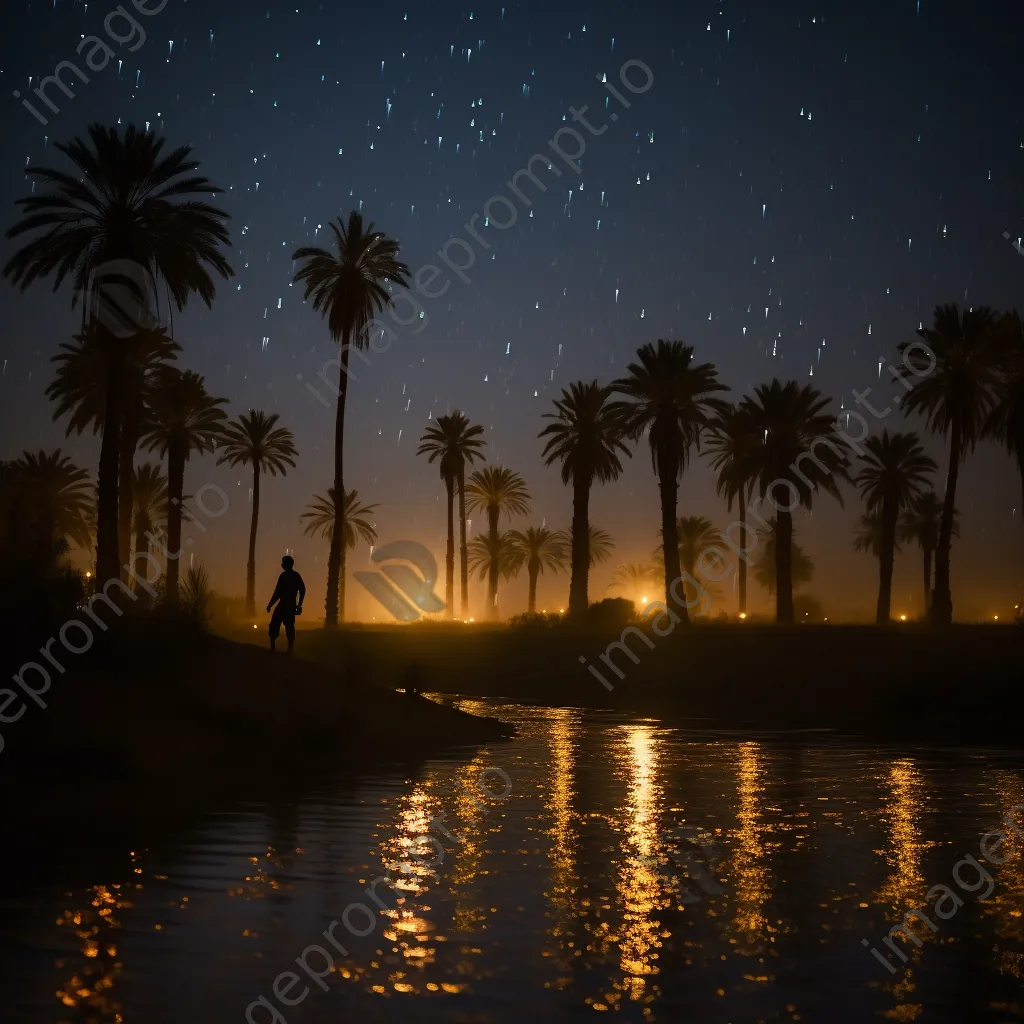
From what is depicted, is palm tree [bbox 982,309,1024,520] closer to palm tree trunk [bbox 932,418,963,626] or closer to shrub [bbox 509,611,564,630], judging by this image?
palm tree trunk [bbox 932,418,963,626]

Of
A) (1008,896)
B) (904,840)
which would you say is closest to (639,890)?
(1008,896)

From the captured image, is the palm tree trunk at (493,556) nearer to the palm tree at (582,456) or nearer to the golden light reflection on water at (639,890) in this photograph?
the palm tree at (582,456)

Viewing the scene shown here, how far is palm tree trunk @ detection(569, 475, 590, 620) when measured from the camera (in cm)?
6369

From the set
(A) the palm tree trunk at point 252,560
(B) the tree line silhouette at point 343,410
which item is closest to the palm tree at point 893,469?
(B) the tree line silhouette at point 343,410

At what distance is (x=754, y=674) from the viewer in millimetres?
35156

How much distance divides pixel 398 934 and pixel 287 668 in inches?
576

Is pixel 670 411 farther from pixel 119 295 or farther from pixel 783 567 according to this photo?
pixel 119 295

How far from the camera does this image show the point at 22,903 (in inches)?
352

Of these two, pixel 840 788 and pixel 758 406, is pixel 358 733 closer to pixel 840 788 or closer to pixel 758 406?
pixel 840 788

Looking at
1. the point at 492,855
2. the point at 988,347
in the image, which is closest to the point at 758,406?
the point at 988,347

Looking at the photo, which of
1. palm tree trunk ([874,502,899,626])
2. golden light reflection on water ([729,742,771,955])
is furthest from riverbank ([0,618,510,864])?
palm tree trunk ([874,502,899,626])

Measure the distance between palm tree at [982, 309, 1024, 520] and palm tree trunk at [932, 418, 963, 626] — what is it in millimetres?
1813

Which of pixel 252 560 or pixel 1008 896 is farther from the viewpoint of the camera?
pixel 252 560

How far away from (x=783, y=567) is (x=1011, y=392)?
14805mm
